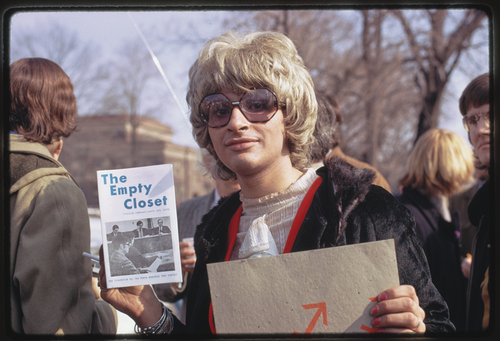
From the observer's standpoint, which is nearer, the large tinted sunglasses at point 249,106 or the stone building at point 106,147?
the large tinted sunglasses at point 249,106

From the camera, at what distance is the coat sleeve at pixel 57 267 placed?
1772mm

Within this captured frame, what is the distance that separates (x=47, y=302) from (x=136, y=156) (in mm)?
15463

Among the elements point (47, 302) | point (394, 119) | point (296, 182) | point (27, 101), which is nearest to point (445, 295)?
point (296, 182)

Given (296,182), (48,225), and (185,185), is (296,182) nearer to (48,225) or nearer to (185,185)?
→ (48,225)

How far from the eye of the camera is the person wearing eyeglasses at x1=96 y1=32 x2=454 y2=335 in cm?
158

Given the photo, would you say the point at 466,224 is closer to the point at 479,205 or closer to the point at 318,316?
the point at 479,205

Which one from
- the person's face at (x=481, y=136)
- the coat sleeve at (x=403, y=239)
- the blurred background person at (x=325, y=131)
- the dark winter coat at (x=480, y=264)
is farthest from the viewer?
the blurred background person at (x=325, y=131)

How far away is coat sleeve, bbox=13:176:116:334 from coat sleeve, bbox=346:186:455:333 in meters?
1.18

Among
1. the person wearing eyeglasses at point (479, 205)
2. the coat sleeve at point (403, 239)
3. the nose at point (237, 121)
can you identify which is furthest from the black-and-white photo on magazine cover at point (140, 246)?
the person wearing eyeglasses at point (479, 205)

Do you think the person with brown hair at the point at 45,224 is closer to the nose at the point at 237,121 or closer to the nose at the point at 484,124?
the nose at the point at 237,121

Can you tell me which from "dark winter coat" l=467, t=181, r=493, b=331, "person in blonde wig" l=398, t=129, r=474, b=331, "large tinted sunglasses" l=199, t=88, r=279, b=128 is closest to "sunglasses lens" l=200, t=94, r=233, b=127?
"large tinted sunglasses" l=199, t=88, r=279, b=128

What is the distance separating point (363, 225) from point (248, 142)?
541 millimetres

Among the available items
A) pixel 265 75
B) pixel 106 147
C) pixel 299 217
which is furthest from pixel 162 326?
pixel 106 147

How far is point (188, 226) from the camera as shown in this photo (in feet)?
11.9
